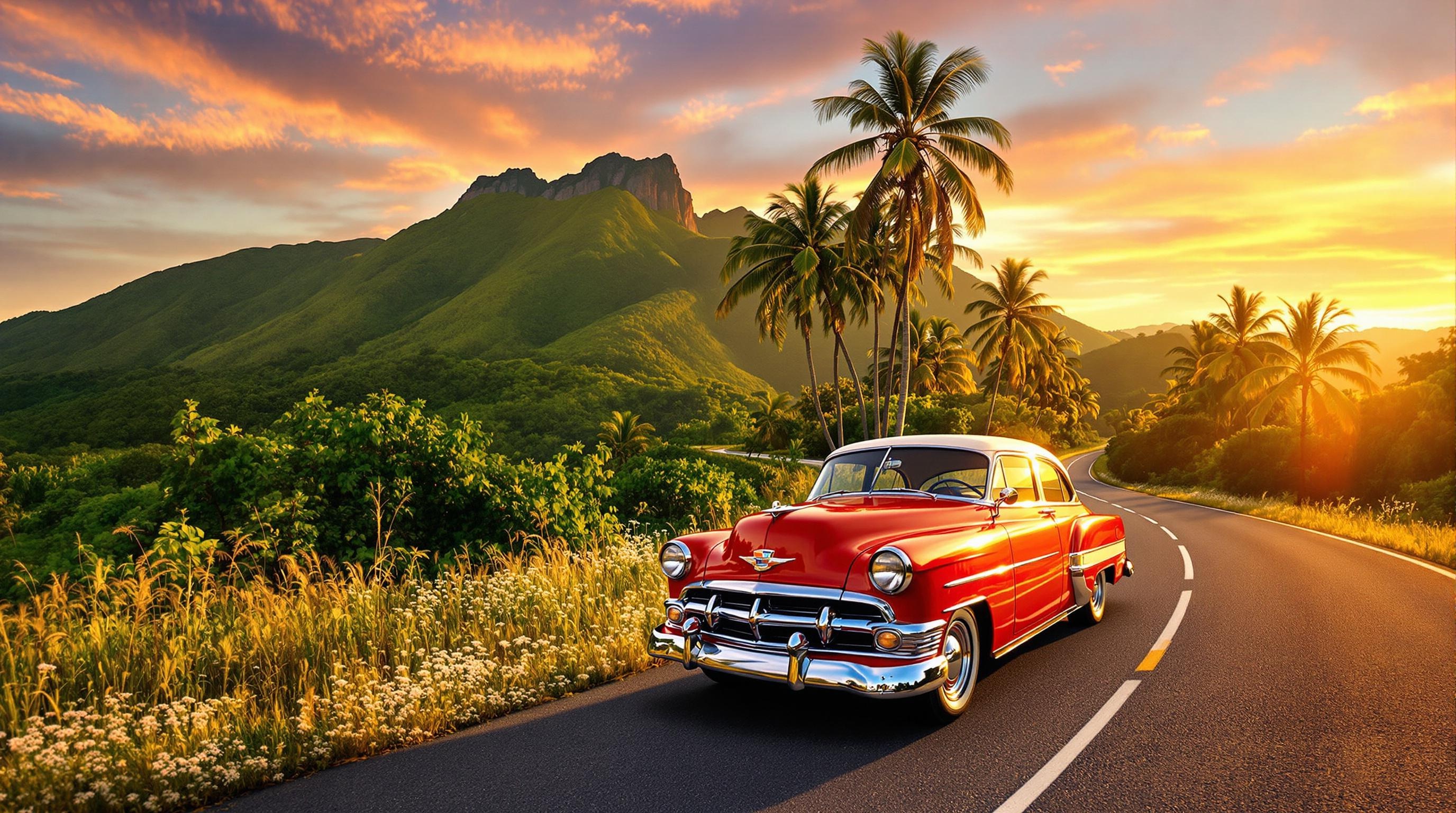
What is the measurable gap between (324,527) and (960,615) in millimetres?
9108

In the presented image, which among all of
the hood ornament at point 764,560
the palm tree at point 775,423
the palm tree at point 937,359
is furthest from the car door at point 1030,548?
the palm tree at point 775,423

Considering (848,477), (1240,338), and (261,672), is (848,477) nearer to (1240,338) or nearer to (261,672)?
(261,672)

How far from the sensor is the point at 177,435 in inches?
396

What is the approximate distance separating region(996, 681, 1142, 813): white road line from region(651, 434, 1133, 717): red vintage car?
2.13 ft

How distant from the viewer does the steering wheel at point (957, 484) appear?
5543 millimetres

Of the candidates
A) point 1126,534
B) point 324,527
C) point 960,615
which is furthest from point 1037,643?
point 1126,534

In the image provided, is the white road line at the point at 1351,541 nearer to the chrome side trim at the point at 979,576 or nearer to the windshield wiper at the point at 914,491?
the chrome side trim at the point at 979,576

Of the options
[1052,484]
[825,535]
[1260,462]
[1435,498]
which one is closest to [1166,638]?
[1052,484]

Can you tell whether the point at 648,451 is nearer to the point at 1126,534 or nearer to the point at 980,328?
the point at 980,328

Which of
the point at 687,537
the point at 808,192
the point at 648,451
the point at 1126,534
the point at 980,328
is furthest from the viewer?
the point at 980,328

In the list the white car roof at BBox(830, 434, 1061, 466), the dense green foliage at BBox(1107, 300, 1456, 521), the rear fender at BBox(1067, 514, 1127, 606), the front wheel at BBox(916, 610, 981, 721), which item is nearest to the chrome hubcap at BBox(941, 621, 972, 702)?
the front wheel at BBox(916, 610, 981, 721)

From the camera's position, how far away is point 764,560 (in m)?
4.53

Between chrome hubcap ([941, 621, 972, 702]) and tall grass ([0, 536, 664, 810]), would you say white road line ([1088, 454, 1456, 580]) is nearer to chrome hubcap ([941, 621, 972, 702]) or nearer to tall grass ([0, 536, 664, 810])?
chrome hubcap ([941, 621, 972, 702])

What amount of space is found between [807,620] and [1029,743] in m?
1.38
